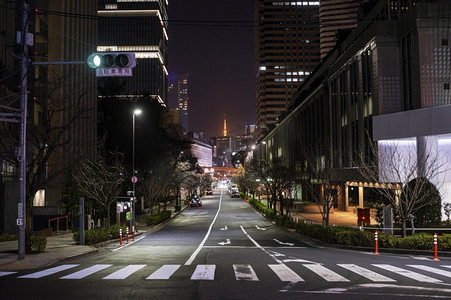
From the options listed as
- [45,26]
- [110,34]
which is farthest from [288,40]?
[45,26]

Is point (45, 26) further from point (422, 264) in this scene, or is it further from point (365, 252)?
point (422, 264)

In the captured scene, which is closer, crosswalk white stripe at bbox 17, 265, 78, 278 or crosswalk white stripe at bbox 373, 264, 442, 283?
crosswalk white stripe at bbox 373, 264, 442, 283

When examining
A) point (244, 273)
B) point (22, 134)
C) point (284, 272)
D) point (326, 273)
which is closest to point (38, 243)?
point (22, 134)

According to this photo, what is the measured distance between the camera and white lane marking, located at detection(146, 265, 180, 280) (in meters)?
11.6

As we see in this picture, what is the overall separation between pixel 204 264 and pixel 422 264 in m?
7.95

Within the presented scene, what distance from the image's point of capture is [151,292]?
31.6 feet

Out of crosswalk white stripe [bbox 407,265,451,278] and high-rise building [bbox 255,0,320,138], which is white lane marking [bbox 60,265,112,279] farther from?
high-rise building [bbox 255,0,320,138]

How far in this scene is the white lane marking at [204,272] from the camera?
11.5 metres

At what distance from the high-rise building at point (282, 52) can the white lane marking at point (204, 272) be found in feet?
526

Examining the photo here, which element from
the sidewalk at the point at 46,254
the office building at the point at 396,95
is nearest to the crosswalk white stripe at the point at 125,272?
the sidewalk at the point at 46,254

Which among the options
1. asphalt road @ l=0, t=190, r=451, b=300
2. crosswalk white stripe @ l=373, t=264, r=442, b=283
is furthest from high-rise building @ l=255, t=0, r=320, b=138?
crosswalk white stripe @ l=373, t=264, r=442, b=283

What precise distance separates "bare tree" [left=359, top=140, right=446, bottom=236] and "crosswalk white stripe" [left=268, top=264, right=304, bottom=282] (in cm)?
831

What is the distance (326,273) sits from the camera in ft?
40.0

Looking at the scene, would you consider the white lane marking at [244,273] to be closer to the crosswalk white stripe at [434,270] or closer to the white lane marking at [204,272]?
the white lane marking at [204,272]
